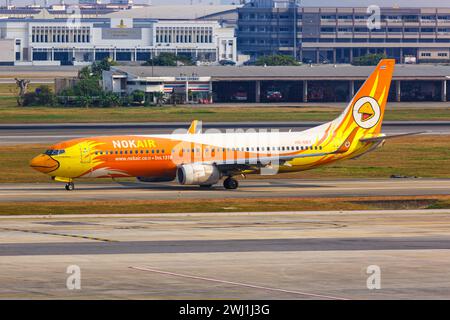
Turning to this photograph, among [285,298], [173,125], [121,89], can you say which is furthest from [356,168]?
[121,89]

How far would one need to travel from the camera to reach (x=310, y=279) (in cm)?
3925

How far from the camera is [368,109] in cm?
7825

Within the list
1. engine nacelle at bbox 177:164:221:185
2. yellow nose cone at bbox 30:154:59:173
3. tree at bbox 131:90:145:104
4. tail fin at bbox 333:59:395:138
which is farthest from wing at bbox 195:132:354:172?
tree at bbox 131:90:145:104

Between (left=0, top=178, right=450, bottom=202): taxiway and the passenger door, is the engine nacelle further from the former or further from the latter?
the passenger door

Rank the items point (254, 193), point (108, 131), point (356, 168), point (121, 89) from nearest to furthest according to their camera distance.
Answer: point (254, 193) → point (356, 168) → point (108, 131) → point (121, 89)

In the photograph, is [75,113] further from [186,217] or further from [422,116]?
[186,217]

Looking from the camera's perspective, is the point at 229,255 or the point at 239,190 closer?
the point at 229,255

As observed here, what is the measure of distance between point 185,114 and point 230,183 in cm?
7824

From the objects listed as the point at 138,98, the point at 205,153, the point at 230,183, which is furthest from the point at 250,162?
the point at 138,98

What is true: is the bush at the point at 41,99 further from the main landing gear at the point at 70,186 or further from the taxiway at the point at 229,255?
the taxiway at the point at 229,255

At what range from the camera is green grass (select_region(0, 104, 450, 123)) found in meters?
142

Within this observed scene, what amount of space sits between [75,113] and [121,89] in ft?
124

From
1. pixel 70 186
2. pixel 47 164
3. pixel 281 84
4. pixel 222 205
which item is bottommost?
pixel 222 205

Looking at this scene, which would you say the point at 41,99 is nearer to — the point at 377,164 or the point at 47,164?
the point at 377,164
